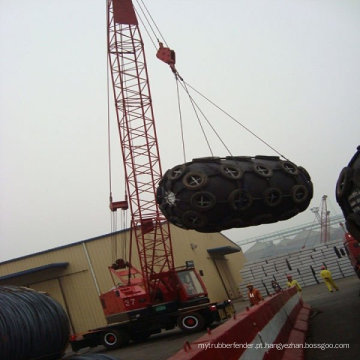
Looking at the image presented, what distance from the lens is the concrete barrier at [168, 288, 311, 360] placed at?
3.80 meters

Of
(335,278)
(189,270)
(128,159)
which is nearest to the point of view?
(189,270)

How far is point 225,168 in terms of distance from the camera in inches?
290

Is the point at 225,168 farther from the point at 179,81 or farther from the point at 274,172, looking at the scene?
the point at 179,81

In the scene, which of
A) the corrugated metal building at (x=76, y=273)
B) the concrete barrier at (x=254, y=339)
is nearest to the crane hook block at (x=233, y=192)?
the concrete barrier at (x=254, y=339)

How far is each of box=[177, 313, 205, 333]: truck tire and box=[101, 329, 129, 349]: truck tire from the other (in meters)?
2.24

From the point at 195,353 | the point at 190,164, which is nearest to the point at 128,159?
the point at 190,164

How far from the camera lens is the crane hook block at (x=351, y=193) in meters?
5.71

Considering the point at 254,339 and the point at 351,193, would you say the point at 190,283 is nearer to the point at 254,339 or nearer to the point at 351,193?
the point at 254,339

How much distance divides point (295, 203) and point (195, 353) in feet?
15.7

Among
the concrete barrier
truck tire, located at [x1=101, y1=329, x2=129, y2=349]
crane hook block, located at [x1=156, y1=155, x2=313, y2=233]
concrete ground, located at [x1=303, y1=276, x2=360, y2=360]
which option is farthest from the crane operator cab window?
crane hook block, located at [x1=156, y1=155, x2=313, y2=233]

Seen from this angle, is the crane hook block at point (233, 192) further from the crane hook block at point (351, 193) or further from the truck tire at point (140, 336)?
the truck tire at point (140, 336)

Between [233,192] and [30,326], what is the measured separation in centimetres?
395

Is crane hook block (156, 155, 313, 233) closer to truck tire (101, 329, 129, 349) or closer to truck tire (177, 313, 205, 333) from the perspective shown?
truck tire (177, 313, 205, 333)

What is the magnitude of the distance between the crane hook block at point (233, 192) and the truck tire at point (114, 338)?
8.76m
